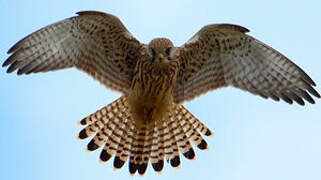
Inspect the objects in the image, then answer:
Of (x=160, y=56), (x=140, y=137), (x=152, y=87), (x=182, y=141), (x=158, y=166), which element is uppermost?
(x=160, y=56)

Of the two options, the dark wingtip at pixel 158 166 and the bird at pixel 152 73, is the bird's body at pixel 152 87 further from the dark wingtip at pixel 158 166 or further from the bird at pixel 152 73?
the dark wingtip at pixel 158 166

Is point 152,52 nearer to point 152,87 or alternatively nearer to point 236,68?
point 152,87

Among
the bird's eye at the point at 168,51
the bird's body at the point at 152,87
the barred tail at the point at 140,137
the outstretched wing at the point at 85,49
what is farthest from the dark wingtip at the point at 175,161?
the bird's eye at the point at 168,51

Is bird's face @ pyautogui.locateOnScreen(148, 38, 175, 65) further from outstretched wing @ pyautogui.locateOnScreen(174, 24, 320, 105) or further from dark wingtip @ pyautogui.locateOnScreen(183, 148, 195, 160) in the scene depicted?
dark wingtip @ pyautogui.locateOnScreen(183, 148, 195, 160)

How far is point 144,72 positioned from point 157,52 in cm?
39

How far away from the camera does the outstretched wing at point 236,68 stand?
8.85 m

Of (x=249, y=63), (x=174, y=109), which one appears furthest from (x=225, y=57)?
(x=174, y=109)

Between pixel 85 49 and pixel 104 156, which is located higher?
pixel 85 49

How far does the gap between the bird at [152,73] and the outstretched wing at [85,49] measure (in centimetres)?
1

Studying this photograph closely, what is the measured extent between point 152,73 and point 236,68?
133 cm

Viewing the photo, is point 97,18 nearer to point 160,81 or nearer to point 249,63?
point 160,81

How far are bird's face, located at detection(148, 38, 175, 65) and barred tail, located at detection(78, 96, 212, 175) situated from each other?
1.07m

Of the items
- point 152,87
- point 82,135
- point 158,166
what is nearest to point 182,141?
point 158,166

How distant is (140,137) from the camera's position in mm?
9203
